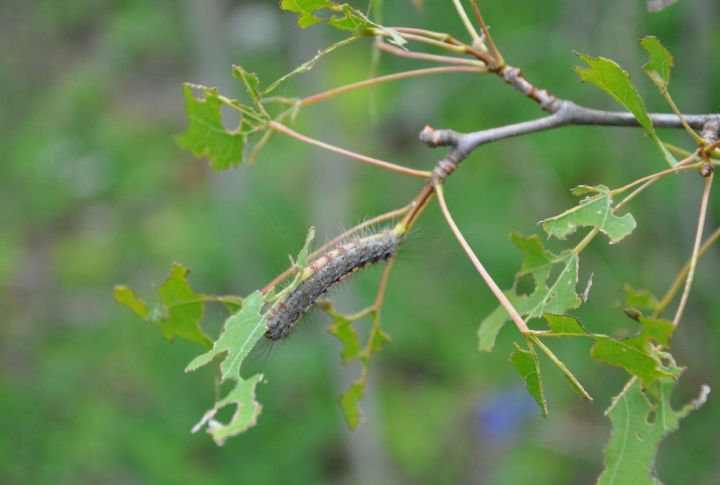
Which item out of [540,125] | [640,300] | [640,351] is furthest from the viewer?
[640,300]

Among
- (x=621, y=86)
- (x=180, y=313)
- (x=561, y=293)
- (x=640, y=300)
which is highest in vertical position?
(x=621, y=86)

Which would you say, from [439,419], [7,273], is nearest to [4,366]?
[7,273]

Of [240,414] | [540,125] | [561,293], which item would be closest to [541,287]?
[561,293]

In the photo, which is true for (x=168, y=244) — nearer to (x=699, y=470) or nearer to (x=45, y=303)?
(x=45, y=303)

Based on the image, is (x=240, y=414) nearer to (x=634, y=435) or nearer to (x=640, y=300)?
(x=634, y=435)

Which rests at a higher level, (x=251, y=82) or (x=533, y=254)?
(x=251, y=82)

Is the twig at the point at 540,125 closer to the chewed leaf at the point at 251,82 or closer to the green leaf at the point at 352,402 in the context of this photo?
the chewed leaf at the point at 251,82
